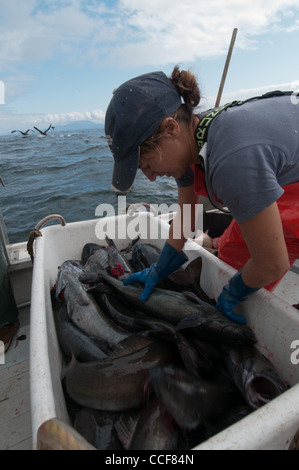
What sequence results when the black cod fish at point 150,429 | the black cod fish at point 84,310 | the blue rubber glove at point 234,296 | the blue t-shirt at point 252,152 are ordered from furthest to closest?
1. the black cod fish at point 84,310
2. the blue rubber glove at point 234,296
3. the black cod fish at point 150,429
4. the blue t-shirt at point 252,152

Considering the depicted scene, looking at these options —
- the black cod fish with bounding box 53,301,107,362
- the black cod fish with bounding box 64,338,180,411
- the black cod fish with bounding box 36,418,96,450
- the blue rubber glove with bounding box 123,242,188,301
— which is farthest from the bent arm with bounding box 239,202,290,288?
the black cod fish with bounding box 53,301,107,362

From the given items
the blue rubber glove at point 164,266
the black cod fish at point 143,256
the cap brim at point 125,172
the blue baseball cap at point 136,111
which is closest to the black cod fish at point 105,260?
the black cod fish at point 143,256

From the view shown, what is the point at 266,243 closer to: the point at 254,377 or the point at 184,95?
the point at 254,377

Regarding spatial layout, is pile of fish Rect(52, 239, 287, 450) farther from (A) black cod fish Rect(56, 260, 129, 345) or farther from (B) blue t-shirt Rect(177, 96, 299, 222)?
(B) blue t-shirt Rect(177, 96, 299, 222)

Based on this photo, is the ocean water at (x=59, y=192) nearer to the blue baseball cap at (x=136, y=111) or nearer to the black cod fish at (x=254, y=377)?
the blue baseball cap at (x=136, y=111)

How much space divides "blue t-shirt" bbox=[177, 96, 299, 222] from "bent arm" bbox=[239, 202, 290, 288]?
0.15 feet

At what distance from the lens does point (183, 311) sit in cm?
192

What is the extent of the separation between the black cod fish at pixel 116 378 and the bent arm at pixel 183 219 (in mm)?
862

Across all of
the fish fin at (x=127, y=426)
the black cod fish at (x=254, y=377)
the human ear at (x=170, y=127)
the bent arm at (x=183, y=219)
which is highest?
the human ear at (x=170, y=127)

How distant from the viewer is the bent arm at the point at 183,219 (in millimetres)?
2232

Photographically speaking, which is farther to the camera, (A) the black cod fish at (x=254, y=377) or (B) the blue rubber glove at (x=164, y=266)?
(B) the blue rubber glove at (x=164, y=266)

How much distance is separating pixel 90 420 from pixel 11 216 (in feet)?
29.0

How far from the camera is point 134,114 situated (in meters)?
1.28

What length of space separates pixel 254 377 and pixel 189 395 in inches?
15.9
